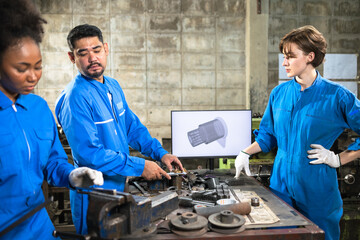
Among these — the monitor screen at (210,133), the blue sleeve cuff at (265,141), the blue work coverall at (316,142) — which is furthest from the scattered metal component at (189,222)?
the monitor screen at (210,133)

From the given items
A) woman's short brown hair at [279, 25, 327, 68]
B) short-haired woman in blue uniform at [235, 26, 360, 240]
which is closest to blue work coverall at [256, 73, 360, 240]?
short-haired woman in blue uniform at [235, 26, 360, 240]

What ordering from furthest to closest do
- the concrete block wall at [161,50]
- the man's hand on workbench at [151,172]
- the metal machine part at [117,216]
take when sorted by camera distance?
1. the concrete block wall at [161,50]
2. the man's hand on workbench at [151,172]
3. the metal machine part at [117,216]

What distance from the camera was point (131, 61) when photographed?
4.29 meters

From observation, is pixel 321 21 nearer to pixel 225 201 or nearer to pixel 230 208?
pixel 225 201

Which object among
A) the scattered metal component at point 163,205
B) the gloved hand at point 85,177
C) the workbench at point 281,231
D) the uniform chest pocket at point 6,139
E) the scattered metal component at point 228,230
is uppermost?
the uniform chest pocket at point 6,139

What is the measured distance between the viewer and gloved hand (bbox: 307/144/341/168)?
5.84ft

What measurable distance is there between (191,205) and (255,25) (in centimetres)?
331

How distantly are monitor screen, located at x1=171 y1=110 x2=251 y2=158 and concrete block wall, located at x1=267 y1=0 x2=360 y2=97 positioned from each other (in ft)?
6.11

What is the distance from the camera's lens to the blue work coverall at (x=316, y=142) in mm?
1810

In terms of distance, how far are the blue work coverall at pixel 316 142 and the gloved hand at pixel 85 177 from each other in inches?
47.8

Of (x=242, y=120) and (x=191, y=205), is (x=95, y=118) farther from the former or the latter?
(x=242, y=120)

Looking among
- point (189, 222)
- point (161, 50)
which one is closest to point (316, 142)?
point (189, 222)

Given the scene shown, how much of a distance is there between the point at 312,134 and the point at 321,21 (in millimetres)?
3149

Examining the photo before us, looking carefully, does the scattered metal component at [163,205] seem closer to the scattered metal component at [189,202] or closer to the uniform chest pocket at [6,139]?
the scattered metal component at [189,202]
